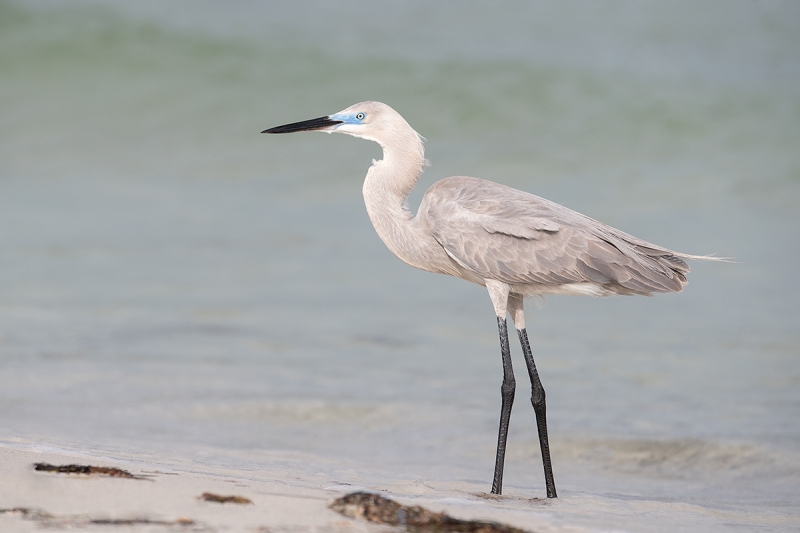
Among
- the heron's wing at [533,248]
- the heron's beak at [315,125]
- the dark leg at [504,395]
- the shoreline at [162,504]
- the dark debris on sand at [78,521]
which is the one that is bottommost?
the dark debris on sand at [78,521]

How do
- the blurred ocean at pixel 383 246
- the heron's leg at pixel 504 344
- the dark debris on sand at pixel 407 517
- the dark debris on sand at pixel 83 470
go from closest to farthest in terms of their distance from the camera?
the dark debris on sand at pixel 407 517 < the dark debris on sand at pixel 83 470 < the heron's leg at pixel 504 344 < the blurred ocean at pixel 383 246

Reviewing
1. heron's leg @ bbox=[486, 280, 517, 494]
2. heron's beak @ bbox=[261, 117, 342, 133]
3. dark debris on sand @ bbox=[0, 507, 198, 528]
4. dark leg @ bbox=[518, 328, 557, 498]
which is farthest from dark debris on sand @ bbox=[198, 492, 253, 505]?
heron's beak @ bbox=[261, 117, 342, 133]

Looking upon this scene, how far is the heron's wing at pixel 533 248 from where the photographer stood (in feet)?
16.8

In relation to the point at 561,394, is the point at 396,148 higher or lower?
higher

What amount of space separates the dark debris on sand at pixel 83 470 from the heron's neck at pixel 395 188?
7.37ft

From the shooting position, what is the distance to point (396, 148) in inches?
214

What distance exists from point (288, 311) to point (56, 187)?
6414 millimetres

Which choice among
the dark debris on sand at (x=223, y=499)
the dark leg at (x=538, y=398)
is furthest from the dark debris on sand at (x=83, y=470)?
the dark leg at (x=538, y=398)

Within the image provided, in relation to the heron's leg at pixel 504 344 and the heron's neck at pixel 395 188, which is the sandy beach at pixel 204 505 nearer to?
the heron's leg at pixel 504 344

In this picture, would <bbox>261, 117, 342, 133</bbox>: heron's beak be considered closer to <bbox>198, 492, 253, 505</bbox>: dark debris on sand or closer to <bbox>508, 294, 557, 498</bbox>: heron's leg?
<bbox>508, 294, 557, 498</bbox>: heron's leg

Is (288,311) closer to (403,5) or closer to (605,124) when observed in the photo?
(605,124)

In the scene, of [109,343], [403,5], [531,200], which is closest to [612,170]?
[403,5]

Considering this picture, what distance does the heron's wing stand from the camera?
201 inches

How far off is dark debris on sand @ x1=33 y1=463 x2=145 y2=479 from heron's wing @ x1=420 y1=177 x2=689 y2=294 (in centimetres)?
225
